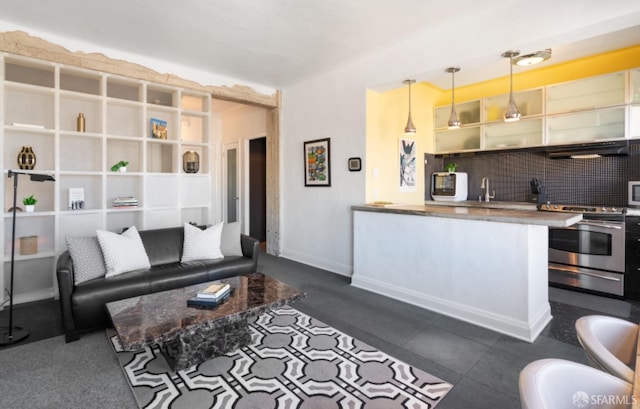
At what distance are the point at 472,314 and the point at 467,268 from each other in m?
0.40

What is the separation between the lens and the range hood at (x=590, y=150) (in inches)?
148

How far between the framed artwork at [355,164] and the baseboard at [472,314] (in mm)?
1433

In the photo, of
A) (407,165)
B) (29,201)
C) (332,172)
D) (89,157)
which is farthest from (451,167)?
(29,201)

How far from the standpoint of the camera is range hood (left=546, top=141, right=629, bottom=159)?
3752 millimetres

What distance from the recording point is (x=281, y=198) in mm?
5391

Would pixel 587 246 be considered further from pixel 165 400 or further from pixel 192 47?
pixel 192 47

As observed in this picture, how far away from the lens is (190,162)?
14.5 ft

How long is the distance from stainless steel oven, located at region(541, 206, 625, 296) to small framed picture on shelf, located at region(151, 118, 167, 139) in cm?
504

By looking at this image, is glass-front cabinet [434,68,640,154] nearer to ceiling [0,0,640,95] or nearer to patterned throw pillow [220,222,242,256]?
ceiling [0,0,640,95]

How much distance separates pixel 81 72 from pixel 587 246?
6068 mm

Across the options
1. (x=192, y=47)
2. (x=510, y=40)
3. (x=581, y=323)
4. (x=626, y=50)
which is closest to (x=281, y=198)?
(x=192, y=47)

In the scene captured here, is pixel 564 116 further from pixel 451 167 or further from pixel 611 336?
pixel 611 336

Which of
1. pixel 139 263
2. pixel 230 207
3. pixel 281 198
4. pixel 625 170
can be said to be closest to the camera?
pixel 139 263

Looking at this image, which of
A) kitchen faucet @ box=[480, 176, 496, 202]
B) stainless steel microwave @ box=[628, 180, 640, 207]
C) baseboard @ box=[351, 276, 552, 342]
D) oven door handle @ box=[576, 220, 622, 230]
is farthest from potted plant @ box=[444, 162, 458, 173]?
baseboard @ box=[351, 276, 552, 342]
